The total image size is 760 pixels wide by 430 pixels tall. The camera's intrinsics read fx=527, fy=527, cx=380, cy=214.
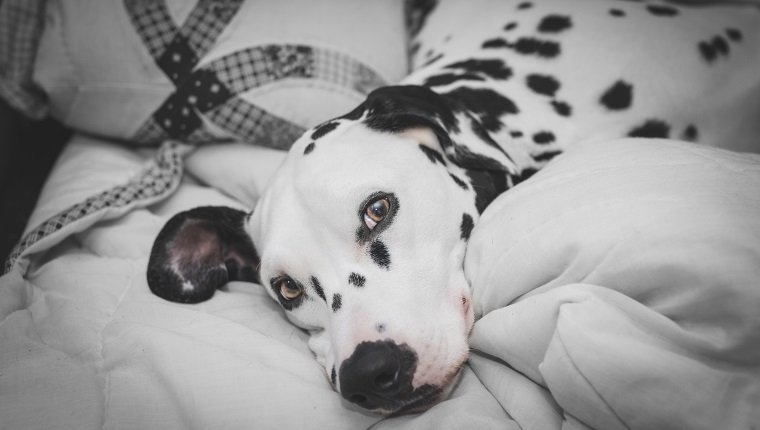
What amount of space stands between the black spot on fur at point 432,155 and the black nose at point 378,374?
2.14ft

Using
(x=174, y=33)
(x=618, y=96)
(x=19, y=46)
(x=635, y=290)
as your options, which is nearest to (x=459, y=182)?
(x=635, y=290)

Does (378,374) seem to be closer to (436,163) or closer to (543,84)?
(436,163)

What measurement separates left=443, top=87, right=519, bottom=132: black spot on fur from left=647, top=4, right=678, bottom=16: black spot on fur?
0.88 meters

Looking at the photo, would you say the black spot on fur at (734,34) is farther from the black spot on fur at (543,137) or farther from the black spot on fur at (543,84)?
the black spot on fur at (543,137)

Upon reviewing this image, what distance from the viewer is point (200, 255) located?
1894 millimetres

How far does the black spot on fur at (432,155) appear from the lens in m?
1.71

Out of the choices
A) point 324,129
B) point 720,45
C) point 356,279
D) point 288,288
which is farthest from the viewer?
point 720,45

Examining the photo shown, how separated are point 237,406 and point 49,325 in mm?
729

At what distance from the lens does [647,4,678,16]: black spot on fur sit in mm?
2312

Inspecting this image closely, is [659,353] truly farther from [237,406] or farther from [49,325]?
[49,325]

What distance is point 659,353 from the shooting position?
101 centimetres

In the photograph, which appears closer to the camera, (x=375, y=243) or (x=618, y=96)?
(x=375, y=243)

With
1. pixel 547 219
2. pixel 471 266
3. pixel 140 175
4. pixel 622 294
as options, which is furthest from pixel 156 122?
pixel 622 294

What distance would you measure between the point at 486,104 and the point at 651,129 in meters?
0.67
